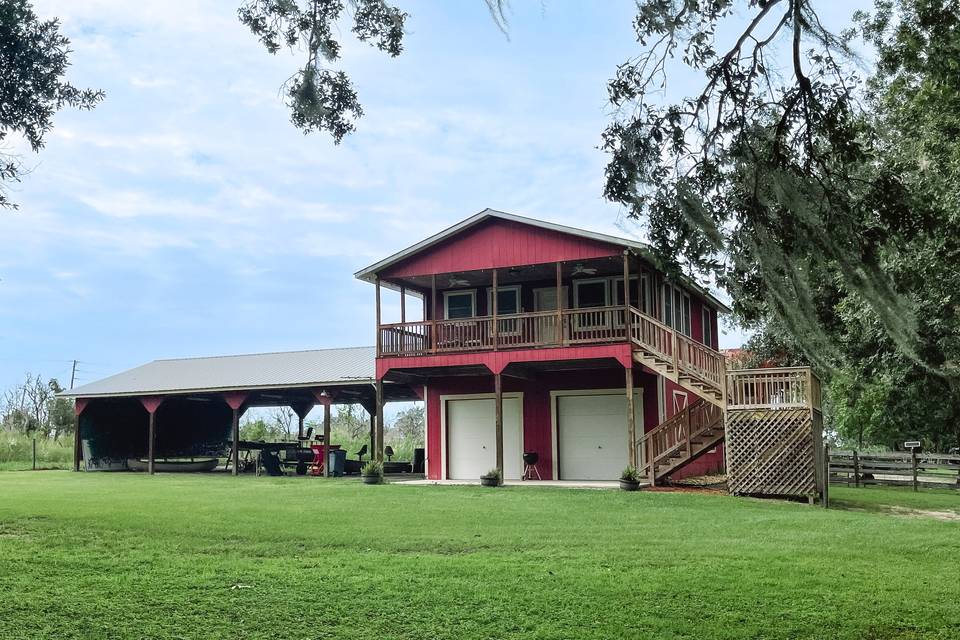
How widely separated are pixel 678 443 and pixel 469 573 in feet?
37.1

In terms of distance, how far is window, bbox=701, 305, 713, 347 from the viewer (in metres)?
26.6

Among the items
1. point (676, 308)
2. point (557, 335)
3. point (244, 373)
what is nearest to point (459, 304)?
point (557, 335)

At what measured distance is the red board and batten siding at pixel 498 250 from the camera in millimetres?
19594

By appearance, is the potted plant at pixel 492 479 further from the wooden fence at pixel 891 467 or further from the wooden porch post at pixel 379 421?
the wooden fence at pixel 891 467

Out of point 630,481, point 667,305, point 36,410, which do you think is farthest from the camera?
point 36,410

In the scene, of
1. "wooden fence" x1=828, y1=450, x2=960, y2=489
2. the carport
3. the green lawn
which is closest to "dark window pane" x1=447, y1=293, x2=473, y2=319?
the carport

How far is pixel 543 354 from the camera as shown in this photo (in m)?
19.3

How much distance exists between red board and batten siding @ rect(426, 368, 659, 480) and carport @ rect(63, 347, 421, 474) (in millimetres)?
1620

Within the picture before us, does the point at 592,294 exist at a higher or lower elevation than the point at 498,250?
lower

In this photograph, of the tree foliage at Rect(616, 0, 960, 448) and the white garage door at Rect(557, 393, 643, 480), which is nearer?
the tree foliage at Rect(616, 0, 960, 448)

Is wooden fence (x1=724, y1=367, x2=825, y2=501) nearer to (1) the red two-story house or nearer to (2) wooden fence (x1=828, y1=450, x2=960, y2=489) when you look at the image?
(1) the red two-story house

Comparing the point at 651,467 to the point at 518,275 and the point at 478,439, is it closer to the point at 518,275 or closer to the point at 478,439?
the point at 478,439

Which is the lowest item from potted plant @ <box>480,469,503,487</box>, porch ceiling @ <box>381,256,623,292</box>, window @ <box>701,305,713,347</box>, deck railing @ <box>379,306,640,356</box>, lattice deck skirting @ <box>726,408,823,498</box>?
potted plant @ <box>480,469,503,487</box>

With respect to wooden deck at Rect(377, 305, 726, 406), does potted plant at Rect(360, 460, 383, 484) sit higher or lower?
lower
